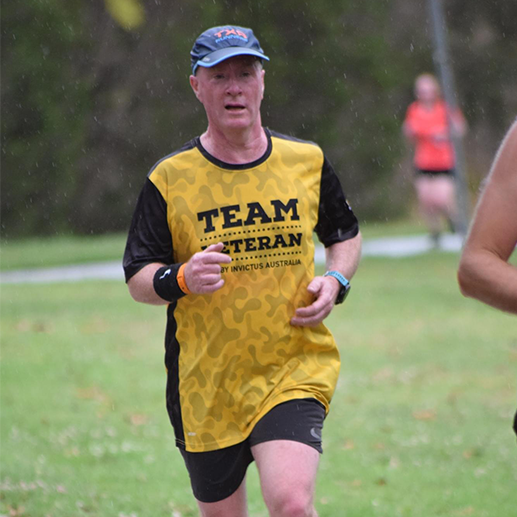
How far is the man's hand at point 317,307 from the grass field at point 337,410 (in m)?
2.64

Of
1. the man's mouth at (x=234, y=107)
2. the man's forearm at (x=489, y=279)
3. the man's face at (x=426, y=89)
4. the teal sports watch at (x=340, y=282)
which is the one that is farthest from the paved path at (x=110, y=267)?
the man's forearm at (x=489, y=279)

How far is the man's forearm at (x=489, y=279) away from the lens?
284 cm

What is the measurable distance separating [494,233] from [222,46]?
5.59ft

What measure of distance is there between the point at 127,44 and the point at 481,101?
12.2m

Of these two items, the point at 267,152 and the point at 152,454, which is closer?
the point at 267,152

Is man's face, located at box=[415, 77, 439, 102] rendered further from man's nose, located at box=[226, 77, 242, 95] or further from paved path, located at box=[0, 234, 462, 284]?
man's nose, located at box=[226, 77, 242, 95]

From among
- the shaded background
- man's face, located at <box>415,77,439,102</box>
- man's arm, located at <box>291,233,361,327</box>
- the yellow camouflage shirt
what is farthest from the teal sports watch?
the shaded background

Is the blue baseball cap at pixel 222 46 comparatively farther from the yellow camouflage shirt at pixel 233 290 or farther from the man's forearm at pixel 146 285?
the man's forearm at pixel 146 285

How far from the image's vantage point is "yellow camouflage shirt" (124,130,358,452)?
427 cm

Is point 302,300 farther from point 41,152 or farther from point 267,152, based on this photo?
point 41,152

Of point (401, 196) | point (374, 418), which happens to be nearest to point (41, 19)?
point (401, 196)

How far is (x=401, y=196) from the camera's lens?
3188cm

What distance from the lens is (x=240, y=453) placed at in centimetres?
429

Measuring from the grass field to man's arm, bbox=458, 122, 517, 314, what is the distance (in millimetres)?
3918
